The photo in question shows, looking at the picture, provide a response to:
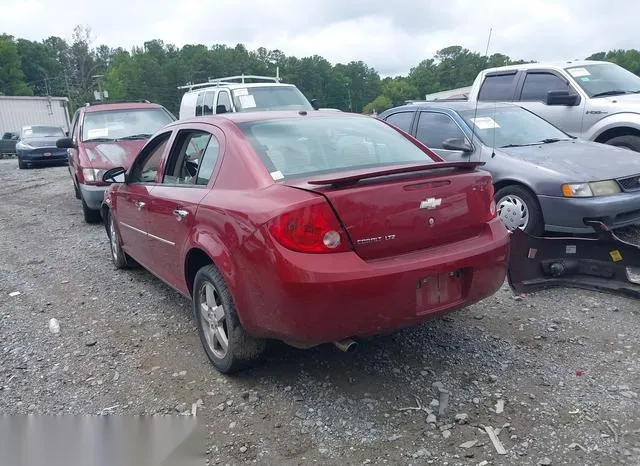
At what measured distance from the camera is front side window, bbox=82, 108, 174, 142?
901 cm

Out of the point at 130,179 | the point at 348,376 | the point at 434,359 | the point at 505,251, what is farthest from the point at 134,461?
the point at 130,179

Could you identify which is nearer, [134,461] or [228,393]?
[134,461]

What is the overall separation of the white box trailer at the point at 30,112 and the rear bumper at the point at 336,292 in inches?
1386

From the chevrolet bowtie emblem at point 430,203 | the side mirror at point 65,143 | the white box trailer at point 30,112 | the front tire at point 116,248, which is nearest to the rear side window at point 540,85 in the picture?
the chevrolet bowtie emblem at point 430,203

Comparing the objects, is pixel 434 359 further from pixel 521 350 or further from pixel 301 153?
pixel 301 153

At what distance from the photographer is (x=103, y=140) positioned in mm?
8852

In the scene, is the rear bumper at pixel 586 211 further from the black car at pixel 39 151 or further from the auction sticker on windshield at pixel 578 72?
the black car at pixel 39 151

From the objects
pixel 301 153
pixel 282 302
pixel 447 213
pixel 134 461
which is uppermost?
pixel 301 153

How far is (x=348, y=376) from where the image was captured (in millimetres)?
3439

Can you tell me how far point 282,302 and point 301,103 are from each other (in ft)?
31.2

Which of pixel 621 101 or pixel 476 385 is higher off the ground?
pixel 621 101

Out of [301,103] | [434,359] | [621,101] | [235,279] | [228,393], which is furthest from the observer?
[301,103]

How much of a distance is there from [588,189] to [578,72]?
386cm

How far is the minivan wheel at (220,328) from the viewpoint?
331cm
